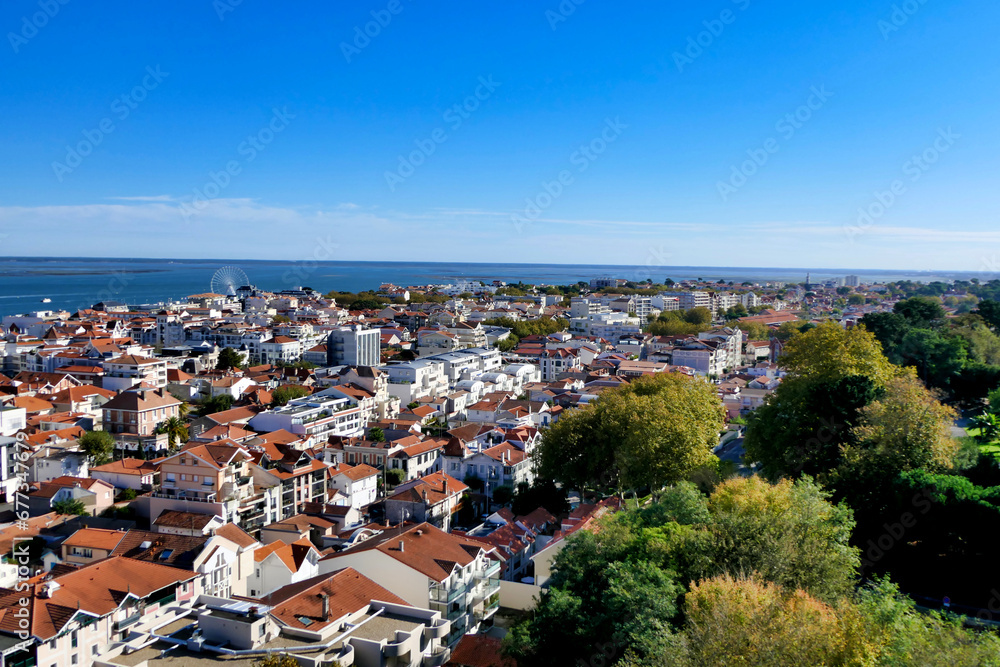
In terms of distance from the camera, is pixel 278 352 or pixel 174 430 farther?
pixel 278 352

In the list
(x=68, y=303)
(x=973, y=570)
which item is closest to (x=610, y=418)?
(x=973, y=570)

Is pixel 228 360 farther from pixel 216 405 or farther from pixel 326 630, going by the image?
pixel 326 630

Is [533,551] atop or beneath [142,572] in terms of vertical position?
beneath

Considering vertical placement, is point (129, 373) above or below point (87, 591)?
below

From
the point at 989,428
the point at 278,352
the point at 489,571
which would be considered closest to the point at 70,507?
the point at 489,571

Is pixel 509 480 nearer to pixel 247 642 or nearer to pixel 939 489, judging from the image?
pixel 939 489

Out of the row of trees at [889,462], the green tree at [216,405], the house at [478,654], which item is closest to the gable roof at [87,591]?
the house at [478,654]
